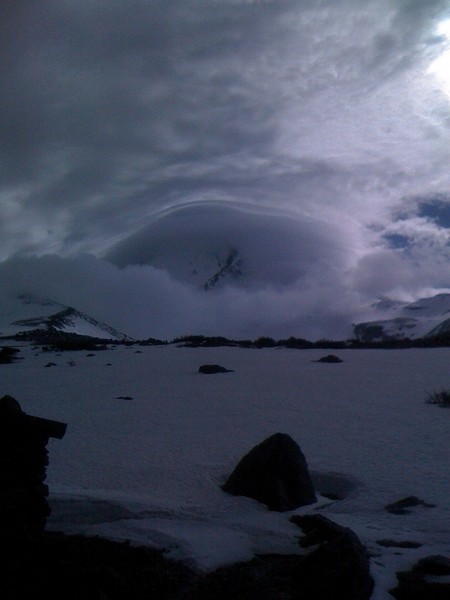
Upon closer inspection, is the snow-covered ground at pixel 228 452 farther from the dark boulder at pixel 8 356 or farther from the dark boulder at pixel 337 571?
the dark boulder at pixel 8 356

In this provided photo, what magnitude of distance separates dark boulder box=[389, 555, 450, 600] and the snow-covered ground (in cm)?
11

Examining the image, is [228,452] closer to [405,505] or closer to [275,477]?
[275,477]

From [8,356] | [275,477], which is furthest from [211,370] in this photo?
[275,477]

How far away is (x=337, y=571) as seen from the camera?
432 cm

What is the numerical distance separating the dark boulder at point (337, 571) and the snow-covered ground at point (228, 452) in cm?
18

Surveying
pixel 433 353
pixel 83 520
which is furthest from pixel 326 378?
pixel 83 520

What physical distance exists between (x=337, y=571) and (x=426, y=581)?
27.6 inches

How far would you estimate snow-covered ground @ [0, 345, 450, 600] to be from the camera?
18.5 feet

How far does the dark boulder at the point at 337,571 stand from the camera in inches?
165

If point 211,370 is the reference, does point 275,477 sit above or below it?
below

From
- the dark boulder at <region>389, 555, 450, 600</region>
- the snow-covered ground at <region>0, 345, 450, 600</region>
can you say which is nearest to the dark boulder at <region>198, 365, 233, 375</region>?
the snow-covered ground at <region>0, 345, 450, 600</region>

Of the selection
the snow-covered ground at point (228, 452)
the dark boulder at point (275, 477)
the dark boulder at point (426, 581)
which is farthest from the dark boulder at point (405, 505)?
Answer: the dark boulder at point (426, 581)

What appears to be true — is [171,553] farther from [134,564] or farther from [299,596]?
[299,596]

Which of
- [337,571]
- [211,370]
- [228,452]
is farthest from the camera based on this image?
[211,370]
